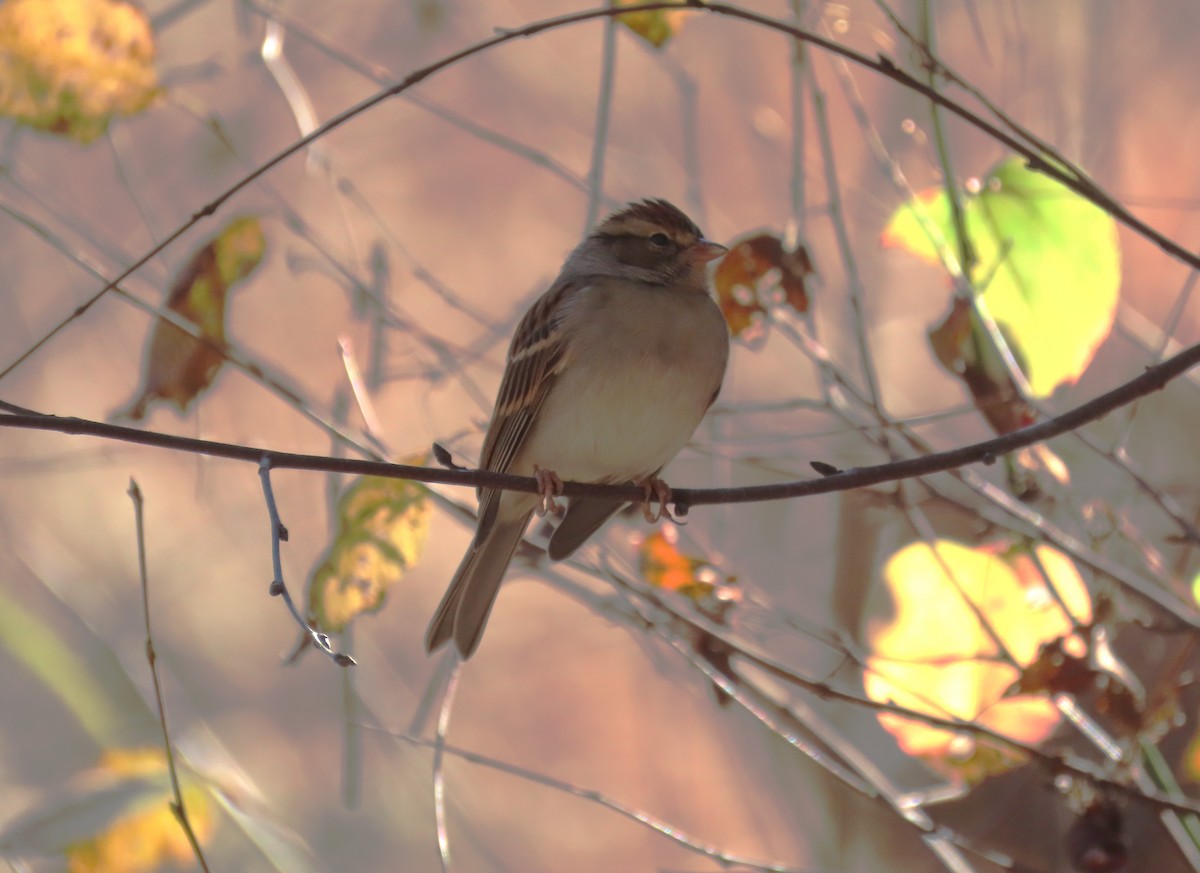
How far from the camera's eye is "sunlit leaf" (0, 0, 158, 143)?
3105mm

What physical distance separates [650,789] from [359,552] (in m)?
4.73

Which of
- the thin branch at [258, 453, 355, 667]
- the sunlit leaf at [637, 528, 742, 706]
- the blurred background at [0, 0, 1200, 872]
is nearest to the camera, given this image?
the thin branch at [258, 453, 355, 667]

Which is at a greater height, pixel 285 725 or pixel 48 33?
pixel 285 725

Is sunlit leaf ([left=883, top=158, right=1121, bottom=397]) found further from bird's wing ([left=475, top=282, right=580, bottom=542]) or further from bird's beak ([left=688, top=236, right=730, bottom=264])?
bird's wing ([left=475, top=282, right=580, bottom=542])

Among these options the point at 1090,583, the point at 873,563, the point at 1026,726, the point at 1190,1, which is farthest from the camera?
the point at 1190,1

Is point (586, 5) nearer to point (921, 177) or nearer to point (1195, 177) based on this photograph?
point (921, 177)

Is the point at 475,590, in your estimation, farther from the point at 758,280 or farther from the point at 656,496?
the point at 758,280

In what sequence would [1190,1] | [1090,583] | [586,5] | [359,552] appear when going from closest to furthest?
[359,552] → [1090,583] → [1190,1] → [586,5]

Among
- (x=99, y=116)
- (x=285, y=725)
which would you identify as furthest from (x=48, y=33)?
(x=285, y=725)

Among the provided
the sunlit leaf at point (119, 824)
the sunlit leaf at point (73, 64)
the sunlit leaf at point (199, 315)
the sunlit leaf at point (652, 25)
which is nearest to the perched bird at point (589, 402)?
the sunlit leaf at point (652, 25)

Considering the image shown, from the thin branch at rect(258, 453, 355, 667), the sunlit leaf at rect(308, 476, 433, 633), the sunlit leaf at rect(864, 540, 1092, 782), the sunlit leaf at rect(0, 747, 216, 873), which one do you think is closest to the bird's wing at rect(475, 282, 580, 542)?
the sunlit leaf at rect(308, 476, 433, 633)

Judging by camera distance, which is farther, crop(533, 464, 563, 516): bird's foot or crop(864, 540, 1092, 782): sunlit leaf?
crop(864, 540, 1092, 782): sunlit leaf

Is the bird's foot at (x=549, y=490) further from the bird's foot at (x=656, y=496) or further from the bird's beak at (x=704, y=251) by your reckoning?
the bird's beak at (x=704, y=251)

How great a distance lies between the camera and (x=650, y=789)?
287 inches
